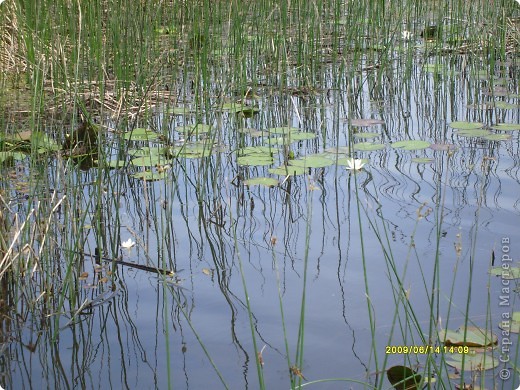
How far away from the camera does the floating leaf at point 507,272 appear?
205 cm

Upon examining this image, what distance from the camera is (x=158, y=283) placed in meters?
2.10

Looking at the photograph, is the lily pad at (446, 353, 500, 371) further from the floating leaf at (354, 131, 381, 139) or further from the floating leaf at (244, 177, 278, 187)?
the floating leaf at (354, 131, 381, 139)

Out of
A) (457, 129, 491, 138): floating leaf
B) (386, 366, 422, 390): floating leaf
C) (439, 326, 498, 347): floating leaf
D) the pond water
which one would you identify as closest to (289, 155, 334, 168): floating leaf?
the pond water

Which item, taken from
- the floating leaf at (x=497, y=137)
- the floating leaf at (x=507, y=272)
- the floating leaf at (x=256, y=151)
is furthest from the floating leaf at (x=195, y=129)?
the floating leaf at (x=507, y=272)

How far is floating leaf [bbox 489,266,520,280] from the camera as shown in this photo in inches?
80.7

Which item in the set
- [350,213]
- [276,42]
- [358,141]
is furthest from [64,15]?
[350,213]

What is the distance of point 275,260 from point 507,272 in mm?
609

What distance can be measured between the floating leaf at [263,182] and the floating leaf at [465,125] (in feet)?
3.11

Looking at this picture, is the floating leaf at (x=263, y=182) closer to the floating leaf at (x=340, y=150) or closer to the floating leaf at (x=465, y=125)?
the floating leaf at (x=340, y=150)

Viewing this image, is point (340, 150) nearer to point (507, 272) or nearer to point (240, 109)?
point (240, 109)

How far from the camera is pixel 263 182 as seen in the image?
8.89 ft

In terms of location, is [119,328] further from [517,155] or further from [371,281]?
[517,155]

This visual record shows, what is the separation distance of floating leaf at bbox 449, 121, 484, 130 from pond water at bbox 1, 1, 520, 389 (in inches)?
0.5

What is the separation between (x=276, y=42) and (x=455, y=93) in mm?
925
